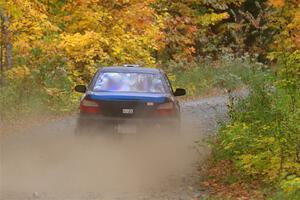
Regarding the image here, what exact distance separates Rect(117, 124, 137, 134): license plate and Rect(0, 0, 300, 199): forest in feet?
4.89

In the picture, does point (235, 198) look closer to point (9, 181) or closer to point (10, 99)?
point (9, 181)

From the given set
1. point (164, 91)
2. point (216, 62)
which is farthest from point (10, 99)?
point (216, 62)

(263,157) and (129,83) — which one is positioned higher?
(129,83)

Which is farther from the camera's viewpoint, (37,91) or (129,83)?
(37,91)

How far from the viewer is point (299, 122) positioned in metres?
9.31

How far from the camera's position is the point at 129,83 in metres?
11.6

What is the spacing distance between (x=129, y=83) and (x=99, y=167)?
2023 millimetres

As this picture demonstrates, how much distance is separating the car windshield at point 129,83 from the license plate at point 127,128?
0.85 m

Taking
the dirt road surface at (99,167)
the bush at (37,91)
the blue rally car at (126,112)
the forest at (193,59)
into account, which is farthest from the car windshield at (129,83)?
the bush at (37,91)

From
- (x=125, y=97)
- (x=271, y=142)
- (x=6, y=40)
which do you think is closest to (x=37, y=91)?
(x=6, y=40)

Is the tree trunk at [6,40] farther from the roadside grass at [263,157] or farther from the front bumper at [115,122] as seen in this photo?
the roadside grass at [263,157]

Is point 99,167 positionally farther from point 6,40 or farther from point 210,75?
point 210,75

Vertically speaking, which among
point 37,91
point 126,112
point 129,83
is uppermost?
point 129,83

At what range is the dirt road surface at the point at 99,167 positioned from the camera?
865 cm
